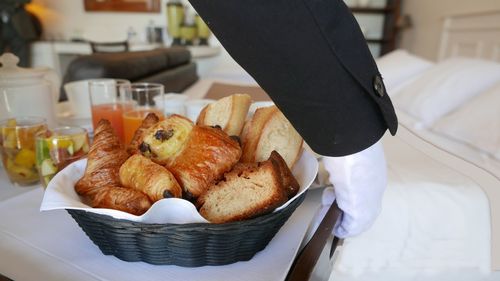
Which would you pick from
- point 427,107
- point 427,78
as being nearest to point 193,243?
point 427,107

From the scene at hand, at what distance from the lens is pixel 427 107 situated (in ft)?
5.15

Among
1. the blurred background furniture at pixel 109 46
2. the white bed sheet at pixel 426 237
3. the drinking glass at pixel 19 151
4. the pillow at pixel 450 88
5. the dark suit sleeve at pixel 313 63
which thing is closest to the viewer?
the dark suit sleeve at pixel 313 63

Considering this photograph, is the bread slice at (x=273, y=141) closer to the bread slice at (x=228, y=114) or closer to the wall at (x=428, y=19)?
the bread slice at (x=228, y=114)

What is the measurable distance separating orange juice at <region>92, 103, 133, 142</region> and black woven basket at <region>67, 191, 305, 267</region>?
366mm

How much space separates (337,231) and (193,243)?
0.93 ft

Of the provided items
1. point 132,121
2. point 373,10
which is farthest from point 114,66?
point 373,10

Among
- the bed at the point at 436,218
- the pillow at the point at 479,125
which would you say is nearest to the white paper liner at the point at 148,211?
the bed at the point at 436,218

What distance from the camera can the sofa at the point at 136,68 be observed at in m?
1.21

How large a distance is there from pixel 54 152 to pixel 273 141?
0.37 meters

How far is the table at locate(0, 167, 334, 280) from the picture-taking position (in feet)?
1.29

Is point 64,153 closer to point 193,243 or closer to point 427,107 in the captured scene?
point 193,243

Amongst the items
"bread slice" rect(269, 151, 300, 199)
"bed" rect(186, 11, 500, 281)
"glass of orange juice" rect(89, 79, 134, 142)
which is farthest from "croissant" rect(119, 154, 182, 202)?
"bed" rect(186, 11, 500, 281)

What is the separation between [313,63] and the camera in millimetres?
352

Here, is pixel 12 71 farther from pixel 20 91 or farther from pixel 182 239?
pixel 182 239
